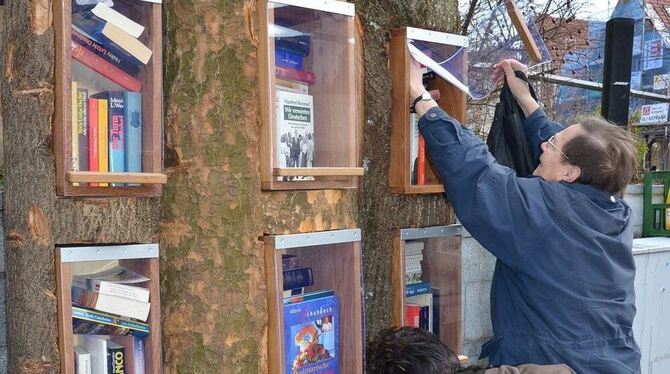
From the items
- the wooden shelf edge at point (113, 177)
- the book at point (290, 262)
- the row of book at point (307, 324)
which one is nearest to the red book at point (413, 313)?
the row of book at point (307, 324)

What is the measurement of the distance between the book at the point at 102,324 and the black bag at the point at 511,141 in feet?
4.82

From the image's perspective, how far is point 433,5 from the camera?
2482 mm

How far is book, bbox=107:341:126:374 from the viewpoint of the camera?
1.84 metres

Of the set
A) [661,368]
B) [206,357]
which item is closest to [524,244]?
[206,357]

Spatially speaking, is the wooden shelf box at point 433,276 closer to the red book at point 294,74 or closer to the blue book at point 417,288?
the blue book at point 417,288

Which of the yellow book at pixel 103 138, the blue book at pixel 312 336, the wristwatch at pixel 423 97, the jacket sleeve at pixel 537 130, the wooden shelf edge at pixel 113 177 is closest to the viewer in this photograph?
the wooden shelf edge at pixel 113 177

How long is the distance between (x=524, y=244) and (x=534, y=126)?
70 cm

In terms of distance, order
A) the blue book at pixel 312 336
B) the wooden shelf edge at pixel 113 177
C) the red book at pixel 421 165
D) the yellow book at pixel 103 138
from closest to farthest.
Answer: the wooden shelf edge at pixel 113 177
the yellow book at pixel 103 138
the blue book at pixel 312 336
the red book at pixel 421 165

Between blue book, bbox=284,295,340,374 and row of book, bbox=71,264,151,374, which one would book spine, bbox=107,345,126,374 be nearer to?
row of book, bbox=71,264,151,374

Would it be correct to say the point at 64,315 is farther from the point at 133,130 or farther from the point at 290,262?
the point at 290,262

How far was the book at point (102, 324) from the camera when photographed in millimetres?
1792

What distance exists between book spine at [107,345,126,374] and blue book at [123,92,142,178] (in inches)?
19.4

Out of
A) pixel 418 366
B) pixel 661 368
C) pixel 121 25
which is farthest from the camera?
pixel 661 368

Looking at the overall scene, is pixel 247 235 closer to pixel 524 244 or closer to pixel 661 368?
pixel 524 244
